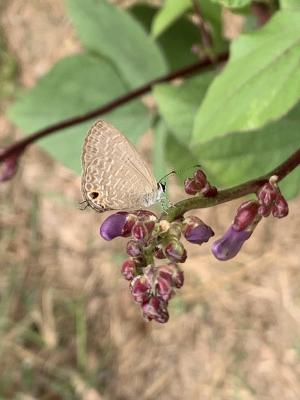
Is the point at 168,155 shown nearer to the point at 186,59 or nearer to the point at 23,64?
the point at 186,59

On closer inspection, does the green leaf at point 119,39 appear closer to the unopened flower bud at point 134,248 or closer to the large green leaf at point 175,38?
the large green leaf at point 175,38

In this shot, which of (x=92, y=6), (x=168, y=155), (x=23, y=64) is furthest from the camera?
(x=23, y=64)

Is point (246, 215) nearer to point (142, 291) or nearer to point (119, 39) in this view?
point (142, 291)

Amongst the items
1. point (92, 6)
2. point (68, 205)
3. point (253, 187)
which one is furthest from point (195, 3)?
point (68, 205)

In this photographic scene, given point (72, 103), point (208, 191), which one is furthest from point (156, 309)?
point (72, 103)

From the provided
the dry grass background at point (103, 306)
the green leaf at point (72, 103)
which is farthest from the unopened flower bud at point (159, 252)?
the dry grass background at point (103, 306)

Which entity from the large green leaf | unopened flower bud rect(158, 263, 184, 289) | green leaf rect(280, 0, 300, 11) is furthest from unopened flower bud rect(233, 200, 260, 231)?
the large green leaf
